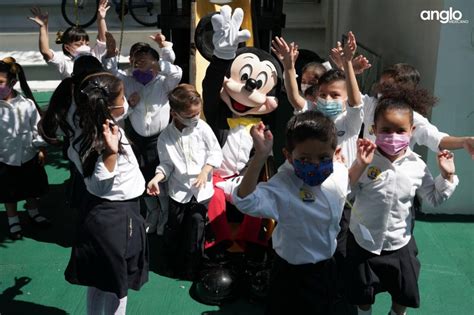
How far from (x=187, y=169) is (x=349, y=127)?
113cm

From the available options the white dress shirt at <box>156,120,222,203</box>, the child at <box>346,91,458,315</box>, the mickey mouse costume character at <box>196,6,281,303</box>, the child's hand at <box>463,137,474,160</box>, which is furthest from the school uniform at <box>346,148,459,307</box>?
the white dress shirt at <box>156,120,222,203</box>

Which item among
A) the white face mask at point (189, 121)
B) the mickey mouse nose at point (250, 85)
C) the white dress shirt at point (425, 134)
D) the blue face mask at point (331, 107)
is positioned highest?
the mickey mouse nose at point (250, 85)

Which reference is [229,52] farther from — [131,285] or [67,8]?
[67,8]

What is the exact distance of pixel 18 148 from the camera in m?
4.13

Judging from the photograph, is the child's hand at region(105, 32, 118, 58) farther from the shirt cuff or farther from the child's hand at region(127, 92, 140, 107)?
the shirt cuff

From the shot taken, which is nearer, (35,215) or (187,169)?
(187,169)

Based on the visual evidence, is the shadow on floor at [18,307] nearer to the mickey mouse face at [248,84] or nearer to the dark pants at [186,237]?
the dark pants at [186,237]

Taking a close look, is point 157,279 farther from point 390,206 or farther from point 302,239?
point 390,206

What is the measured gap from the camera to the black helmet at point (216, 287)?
138 inches

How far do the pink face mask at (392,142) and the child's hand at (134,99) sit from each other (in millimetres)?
2119

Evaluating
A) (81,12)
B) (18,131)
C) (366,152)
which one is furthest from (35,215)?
(81,12)

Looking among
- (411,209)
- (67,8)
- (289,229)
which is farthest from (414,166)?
(67,8)

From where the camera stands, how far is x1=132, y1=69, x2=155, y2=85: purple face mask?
416 cm

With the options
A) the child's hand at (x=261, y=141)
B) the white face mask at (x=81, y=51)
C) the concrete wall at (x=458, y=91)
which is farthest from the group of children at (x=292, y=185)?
the concrete wall at (x=458, y=91)
